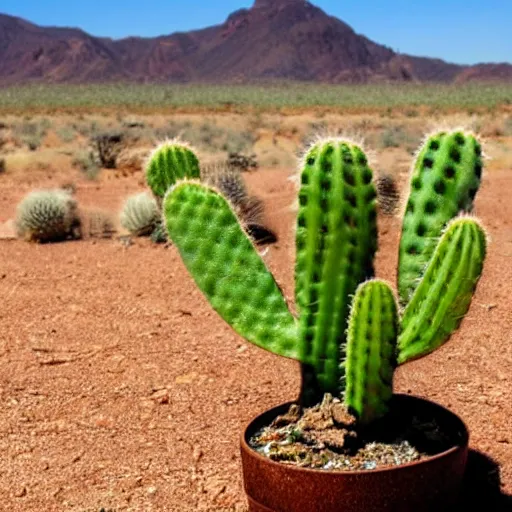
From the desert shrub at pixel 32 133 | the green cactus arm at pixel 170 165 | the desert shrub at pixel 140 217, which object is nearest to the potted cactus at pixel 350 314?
the green cactus arm at pixel 170 165

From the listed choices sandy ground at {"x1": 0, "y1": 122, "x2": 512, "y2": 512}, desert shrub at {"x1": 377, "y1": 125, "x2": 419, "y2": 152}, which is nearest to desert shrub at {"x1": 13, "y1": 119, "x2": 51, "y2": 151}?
desert shrub at {"x1": 377, "y1": 125, "x2": 419, "y2": 152}

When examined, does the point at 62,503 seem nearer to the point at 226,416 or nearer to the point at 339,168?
the point at 226,416

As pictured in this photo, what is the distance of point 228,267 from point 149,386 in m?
1.87

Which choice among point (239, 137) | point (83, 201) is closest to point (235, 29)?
point (239, 137)

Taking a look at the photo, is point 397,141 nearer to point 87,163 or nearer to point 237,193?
point 87,163

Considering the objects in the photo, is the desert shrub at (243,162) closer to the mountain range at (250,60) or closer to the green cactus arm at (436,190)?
the green cactus arm at (436,190)

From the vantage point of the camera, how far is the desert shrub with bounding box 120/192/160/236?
426 inches

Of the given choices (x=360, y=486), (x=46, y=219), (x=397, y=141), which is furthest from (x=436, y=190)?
(x=397, y=141)

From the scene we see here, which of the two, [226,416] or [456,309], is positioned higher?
[456,309]

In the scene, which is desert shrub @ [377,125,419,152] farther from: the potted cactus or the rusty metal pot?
the rusty metal pot

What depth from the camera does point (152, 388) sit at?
550 centimetres

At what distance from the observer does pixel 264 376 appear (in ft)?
18.4

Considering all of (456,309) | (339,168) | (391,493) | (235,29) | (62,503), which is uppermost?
(235,29)

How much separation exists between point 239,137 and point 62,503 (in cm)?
2480
